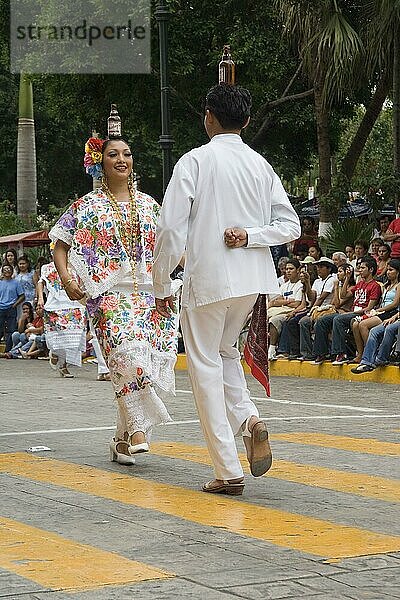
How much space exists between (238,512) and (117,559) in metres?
1.18

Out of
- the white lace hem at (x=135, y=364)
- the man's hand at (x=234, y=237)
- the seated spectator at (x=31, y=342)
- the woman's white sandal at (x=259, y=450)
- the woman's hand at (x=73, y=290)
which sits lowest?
the seated spectator at (x=31, y=342)

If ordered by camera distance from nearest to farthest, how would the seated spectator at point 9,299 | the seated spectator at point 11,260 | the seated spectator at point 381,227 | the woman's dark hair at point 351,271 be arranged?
the woman's dark hair at point 351,271 → the seated spectator at point 381,227 → the seated spectator at point 9,299 → the seated spectator at point 11,260

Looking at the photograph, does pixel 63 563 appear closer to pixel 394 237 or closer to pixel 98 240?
pixel 98 240

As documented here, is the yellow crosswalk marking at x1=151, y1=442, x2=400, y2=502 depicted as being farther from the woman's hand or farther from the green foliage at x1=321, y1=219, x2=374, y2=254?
the green foliage at x1=321, y1=219, x2=374, y2=254

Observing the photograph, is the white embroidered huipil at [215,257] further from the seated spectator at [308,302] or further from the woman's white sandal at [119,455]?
the seated spectator at [308,302]

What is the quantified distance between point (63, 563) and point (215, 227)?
2.18m

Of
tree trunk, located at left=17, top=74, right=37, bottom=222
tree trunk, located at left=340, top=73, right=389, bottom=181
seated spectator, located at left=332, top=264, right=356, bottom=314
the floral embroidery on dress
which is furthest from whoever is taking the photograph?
tree trunk, located at left=17, top=74, right=37, bottom=222

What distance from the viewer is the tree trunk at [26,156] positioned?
33000 millimetres

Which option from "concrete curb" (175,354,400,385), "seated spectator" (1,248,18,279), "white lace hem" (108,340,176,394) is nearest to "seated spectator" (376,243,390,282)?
"concrete curb" (175,354,400,385)

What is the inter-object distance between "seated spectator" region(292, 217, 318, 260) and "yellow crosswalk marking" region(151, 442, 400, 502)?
12650mm

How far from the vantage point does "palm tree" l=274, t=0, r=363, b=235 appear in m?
19.2

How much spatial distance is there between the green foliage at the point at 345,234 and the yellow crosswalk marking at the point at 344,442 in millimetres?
10478

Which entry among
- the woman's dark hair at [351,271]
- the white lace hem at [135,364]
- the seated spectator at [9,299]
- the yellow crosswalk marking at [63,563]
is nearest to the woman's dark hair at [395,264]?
the woman's dark hair at [351,271]

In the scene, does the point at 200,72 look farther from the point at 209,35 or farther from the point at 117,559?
the point at 117,559
